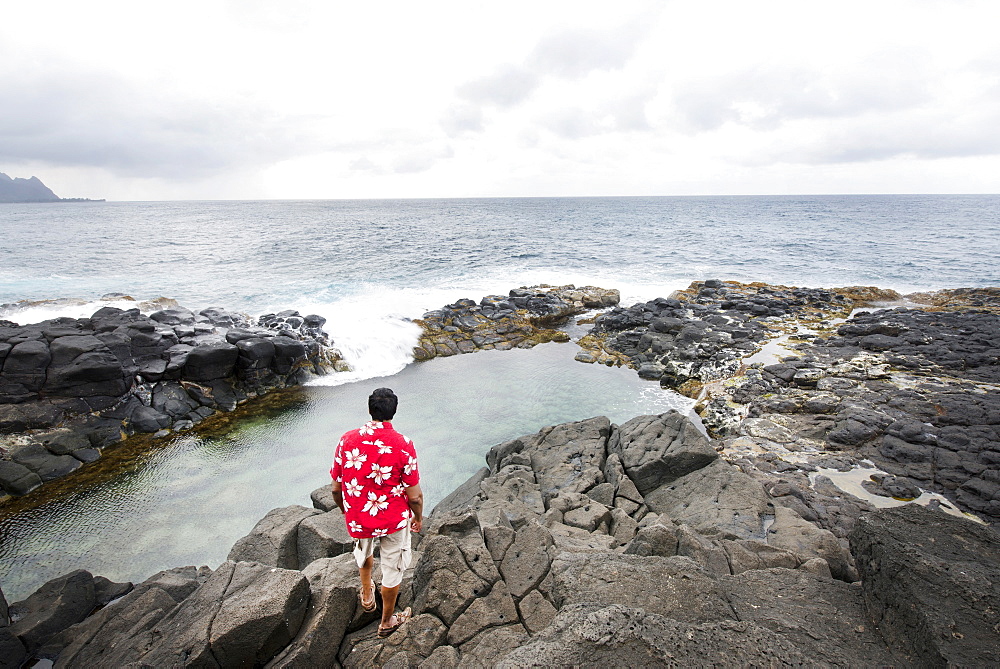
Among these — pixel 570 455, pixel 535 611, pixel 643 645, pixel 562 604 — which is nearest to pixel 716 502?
pixel 570 455

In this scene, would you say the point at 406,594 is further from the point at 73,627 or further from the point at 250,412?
the point at 250,412

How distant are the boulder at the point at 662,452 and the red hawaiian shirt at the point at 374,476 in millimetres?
7335

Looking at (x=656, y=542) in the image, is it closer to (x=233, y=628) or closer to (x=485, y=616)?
(x=485, y=616)

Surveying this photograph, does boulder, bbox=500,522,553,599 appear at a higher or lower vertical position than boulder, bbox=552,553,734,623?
lower

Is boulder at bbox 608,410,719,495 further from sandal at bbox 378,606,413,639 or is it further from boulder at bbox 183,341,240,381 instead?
boulder at bbox 183,341,240,381

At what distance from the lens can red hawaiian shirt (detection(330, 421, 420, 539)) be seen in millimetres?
4543

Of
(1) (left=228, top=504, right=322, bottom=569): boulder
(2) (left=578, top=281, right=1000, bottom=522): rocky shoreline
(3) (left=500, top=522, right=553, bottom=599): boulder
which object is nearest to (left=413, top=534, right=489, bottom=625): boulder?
(3) (left=500, top=522, right=553, bottom=599): boulder

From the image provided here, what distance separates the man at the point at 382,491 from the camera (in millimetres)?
4555

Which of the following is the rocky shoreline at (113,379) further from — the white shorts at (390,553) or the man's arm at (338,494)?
the white shorts at (390,553)

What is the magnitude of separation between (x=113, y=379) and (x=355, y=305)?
593 inches

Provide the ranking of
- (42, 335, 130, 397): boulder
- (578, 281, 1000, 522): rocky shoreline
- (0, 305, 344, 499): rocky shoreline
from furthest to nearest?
(42, 335, 130, 397): boulder
(0, 305, 344, 499): rocky shoreline
(578, 281, 1000, 522): rocky shoreline

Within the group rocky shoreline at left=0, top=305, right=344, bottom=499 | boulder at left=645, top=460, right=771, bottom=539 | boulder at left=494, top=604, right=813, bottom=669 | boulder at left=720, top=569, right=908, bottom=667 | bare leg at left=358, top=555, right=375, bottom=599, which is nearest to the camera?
boulder at left=494, top=604, right=813, bottom=669

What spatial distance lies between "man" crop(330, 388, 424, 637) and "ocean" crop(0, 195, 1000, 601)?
22.1ft

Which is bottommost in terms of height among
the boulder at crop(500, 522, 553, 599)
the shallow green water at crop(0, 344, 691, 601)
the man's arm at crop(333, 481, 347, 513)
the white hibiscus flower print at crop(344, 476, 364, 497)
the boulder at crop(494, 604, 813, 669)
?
the shallow green water at crop(0, 344, 691, 601)
